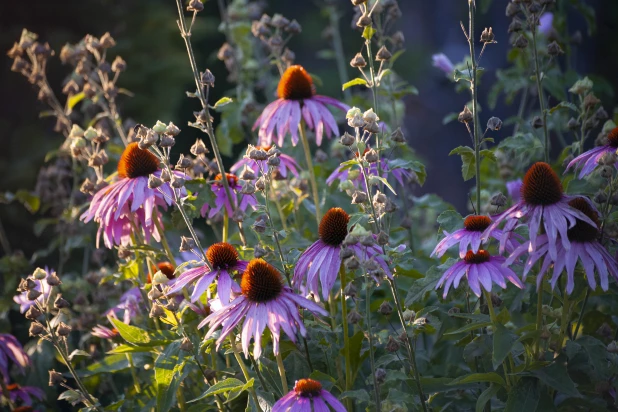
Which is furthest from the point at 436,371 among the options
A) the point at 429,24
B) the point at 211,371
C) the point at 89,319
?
the point at 429,24

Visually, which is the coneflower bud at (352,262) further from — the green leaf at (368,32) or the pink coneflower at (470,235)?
the green leaf at (368,32)

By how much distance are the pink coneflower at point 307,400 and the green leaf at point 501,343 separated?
0.30 metres

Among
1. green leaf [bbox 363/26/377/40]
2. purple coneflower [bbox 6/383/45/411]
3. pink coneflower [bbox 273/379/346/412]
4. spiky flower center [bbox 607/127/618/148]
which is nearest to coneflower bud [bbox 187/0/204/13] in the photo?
green leaf [bbox 363/26/377/40]

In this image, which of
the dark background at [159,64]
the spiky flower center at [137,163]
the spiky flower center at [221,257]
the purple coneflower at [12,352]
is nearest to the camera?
the spiky flower center at [221,257]

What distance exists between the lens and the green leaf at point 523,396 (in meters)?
1.51

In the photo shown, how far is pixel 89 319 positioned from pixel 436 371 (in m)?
1.02

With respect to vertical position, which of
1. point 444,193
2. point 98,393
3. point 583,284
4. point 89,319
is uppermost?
point 583,284

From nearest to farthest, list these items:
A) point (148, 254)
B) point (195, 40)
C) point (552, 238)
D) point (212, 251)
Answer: point (552, 238), point (212, 251), point (148, 254), point (195, 40)

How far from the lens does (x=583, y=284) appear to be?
1.63 m

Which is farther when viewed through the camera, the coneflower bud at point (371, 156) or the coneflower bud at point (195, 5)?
the coneflower bud at point (195, 5)

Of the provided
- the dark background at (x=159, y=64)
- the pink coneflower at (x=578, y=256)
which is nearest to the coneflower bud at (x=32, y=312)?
the pink coneflower at (x=578, y=256)

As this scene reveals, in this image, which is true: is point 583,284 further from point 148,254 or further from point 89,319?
point 89,319

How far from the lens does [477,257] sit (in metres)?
1.54

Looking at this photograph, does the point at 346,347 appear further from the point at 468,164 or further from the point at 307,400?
the point at 468,164
